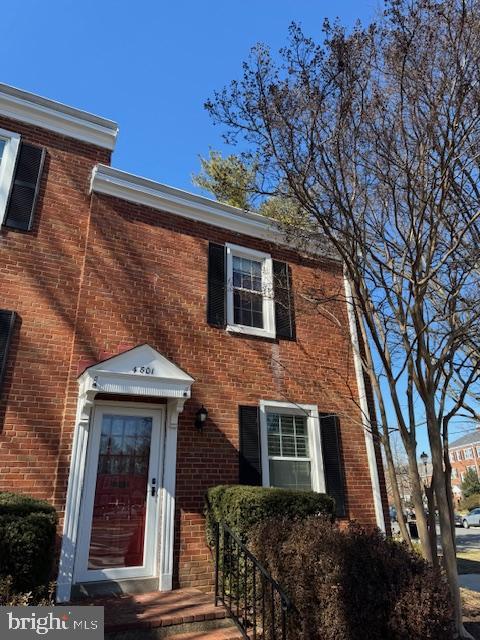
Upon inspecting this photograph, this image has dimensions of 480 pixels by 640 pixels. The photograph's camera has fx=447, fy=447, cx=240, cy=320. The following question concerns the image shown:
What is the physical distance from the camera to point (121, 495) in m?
5.75

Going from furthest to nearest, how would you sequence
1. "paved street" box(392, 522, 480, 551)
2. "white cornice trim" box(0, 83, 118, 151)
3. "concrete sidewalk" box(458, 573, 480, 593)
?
1. "paved street" box(392, 522, 480, 551)
2. "concrete sidewalk" box(458, 573, 480, 593)
3. "white cornice trim" box(0, 83, 118, 151)

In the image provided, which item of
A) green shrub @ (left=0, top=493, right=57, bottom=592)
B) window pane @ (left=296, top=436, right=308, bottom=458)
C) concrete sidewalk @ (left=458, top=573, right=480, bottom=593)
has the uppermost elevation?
window pane @ (left=296, top=436, right=308, bottom=458)

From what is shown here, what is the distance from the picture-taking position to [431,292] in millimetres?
7691

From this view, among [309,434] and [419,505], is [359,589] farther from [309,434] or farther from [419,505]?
[309,434]

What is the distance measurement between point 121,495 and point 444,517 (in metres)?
3.94

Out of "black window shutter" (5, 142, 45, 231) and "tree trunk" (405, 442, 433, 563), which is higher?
"black window shutter" (5, 142, 45, 231)

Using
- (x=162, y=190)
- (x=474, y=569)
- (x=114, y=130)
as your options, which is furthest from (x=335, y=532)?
(x=474, y=569)

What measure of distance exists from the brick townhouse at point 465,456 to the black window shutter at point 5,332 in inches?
2417

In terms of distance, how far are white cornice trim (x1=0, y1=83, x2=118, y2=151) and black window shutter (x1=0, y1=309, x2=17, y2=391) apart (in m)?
3.20

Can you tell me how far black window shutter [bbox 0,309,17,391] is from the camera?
5.61m

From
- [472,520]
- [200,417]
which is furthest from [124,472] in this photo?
[472,520]

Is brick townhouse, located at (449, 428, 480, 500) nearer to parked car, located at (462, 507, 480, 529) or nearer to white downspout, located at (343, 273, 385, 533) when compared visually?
parked car, located at (462, 507, 480, 529)

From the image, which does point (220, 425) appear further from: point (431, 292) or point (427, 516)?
point (431, 292)

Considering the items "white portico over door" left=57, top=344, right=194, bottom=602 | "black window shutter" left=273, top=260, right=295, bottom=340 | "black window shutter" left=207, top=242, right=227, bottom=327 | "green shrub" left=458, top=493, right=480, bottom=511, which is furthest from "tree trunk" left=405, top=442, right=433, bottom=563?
"green shrub" left=458, top=493, right=480, bottom=511
